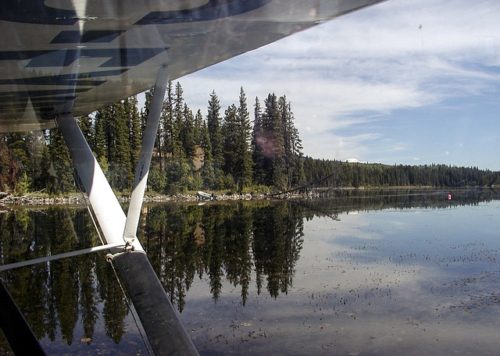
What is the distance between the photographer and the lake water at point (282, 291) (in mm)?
9945

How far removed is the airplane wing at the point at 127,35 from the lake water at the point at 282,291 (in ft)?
21.0

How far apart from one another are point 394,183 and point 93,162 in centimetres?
15768

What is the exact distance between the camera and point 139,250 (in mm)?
4188

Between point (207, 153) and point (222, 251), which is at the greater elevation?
point (207, 153)

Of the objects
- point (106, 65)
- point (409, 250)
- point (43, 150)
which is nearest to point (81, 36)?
point (106, 65)

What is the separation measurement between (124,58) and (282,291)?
11.9m

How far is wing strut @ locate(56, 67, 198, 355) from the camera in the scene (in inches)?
140

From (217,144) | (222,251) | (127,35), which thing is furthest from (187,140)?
(217,144)

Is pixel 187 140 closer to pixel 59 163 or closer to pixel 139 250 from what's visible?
pixel 59 163

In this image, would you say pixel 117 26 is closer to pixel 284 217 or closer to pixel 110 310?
pixel 110 310

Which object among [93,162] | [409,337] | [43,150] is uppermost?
[43,150]

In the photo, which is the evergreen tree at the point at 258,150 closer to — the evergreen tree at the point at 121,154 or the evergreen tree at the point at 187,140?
the evergreen tree at the point at 187,140

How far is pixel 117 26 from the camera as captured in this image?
2.74 m

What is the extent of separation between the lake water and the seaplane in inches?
211
